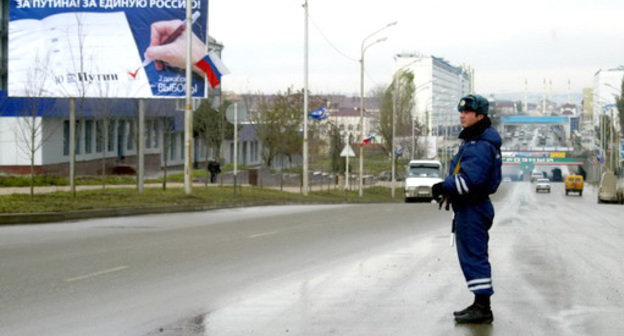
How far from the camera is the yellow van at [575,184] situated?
86.4m

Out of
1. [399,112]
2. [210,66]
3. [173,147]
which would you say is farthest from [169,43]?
[399,112]

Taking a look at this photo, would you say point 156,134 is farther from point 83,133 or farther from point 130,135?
point 83,133

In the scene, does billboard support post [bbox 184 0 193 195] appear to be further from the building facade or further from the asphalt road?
the asphalt road

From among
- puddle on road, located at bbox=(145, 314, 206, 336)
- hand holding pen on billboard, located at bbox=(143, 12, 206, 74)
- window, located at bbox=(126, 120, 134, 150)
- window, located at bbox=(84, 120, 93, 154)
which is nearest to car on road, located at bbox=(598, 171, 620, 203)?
window, located at bbox=(126, 120, 134, 150)

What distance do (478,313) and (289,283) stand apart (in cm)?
344

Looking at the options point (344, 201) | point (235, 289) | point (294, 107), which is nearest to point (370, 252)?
point (235, 289)

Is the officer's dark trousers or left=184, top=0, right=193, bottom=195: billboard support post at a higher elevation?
left=184, top=0, right=193, bottom=195: billboard support post

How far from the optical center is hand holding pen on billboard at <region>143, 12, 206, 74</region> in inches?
1396

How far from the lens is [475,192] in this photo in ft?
27.4

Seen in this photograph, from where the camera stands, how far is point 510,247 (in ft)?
54.7

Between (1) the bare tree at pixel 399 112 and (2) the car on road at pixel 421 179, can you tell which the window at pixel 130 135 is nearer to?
(2) the car on road at pixel 421 179

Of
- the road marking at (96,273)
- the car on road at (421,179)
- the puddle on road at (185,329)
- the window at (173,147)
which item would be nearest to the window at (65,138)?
the window at (173,147)

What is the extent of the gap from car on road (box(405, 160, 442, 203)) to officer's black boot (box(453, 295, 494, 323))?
43.9 meters

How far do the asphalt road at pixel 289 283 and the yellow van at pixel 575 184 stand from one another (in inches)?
2679
